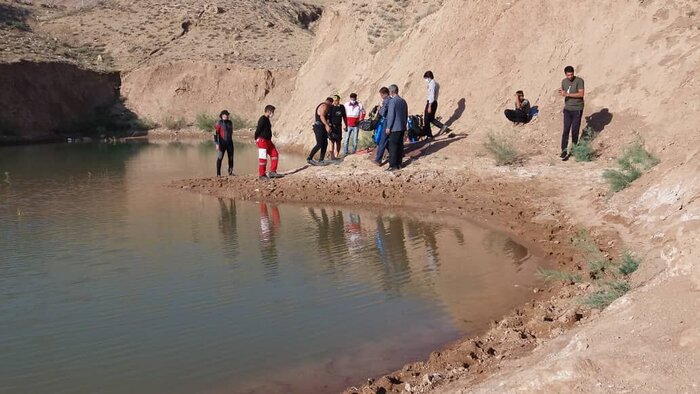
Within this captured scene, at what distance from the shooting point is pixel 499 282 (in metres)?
8.33

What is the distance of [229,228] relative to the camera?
11555 mm

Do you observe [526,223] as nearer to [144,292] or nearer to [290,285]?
[290,285]

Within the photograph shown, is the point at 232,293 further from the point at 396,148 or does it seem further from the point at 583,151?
→ the point at 583,151

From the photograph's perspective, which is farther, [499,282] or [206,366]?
[499,282]

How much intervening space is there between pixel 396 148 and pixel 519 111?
119 inches

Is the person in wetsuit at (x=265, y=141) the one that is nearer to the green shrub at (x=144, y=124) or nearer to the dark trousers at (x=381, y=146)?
the dark trousers at (x=381, y=146)

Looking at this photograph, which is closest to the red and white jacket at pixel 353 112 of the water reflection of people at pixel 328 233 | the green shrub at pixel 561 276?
the water reflection of people at pixel 328 233

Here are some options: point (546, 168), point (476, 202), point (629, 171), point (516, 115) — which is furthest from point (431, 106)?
point (629, 171)

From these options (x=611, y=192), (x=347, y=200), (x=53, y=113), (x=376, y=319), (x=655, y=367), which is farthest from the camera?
(x=53, y=113)

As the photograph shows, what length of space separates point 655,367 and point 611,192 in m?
6.88

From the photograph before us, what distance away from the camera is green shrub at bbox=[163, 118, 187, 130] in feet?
118

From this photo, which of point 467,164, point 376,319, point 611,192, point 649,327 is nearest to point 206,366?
point 376,319

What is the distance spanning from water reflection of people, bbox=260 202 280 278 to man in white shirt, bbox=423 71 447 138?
183 inches

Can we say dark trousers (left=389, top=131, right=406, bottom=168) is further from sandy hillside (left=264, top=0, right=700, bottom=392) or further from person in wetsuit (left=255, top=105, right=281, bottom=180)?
person in wetsuit (left=255, top=105, right=281, bottom=180)
